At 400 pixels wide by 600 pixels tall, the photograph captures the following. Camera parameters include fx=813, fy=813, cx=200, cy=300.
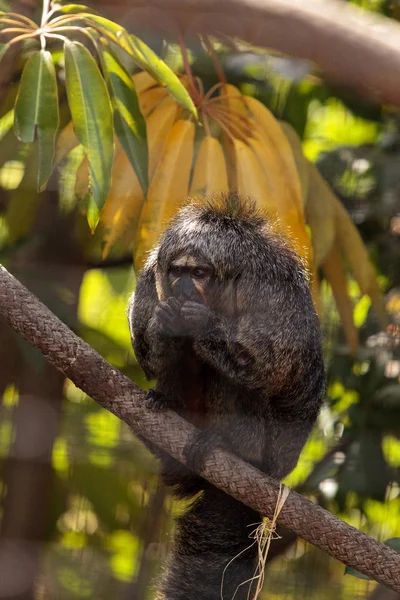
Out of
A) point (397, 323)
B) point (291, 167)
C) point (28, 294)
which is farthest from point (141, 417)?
point (397, 323)

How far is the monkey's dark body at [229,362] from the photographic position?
177 centimetres

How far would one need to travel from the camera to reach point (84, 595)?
119 inches

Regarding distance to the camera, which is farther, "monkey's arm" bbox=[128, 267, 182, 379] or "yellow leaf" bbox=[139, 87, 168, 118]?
"yellow leaf" bbox=[139, 87, 168, 118]

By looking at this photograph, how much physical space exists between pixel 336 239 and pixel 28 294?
1163 millimetres

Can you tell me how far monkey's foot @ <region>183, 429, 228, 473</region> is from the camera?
1.67 m

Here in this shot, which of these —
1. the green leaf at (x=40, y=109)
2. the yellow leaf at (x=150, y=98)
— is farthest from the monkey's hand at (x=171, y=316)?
the yellow leaf at (x=150, y=98)

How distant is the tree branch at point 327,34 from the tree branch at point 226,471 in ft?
2.50

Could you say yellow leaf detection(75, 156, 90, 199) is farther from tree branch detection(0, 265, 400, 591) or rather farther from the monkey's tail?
the monkey's tail

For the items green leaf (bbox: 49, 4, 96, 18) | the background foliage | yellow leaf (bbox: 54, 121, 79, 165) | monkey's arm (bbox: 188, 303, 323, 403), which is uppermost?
green leaf (bbox: 49, 4, 96, 18)

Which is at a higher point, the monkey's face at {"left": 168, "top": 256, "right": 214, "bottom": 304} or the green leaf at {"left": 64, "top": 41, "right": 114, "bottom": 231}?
the green leaf at {"left": 64, "top": 41, "right": 114, "bottom": 231}

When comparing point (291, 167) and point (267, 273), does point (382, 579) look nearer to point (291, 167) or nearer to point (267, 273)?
point (267, 273)

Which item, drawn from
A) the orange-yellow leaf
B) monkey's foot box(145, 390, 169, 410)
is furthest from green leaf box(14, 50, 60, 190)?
the orange-yellow leaf

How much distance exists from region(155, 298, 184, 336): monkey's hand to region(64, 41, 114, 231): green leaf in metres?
A: 0.23

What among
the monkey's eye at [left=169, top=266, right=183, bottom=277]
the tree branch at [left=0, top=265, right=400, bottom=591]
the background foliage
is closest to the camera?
the tree branch at [left=0, top=265, right=400, bottom=591]
